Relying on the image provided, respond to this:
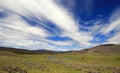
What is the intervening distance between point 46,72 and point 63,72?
4.06 metres

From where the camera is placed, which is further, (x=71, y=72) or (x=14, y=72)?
(x=71, y=72)

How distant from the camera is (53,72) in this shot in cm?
2998

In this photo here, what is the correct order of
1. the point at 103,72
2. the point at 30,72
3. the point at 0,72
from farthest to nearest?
the point at 103,72 < the point at 30,72 < the point at 0,72

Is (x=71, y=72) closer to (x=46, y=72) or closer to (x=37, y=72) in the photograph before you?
(x=46, y=72)

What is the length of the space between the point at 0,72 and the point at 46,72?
9.36m

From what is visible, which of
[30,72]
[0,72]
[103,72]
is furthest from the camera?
[103,72]

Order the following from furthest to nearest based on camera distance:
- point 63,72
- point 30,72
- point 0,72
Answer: point 63,72 → point 30,72 → point 0,72

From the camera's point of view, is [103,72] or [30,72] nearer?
[30,72]

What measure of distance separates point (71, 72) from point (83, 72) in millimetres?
2837

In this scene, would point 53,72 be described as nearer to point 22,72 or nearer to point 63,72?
point 63,72

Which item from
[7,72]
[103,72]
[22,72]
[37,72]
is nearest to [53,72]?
[37,72]

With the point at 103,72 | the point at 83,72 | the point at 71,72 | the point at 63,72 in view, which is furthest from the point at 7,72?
the point at 103,72

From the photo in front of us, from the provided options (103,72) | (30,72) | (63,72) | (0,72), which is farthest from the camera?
(103,72)

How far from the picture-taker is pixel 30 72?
92.7 ft
